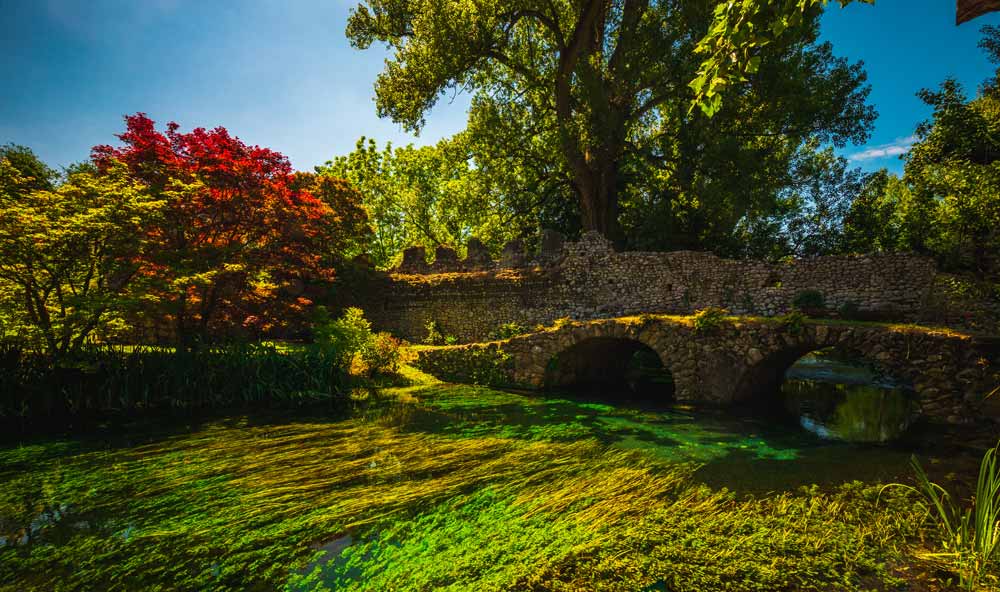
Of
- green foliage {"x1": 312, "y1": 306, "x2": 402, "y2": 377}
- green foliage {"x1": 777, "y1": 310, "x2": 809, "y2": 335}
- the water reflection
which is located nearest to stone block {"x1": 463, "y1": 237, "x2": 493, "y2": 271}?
green foliage {"x1": 312, "y1": 306, "x2": 402, "y2": 377}

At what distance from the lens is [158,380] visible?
915cm

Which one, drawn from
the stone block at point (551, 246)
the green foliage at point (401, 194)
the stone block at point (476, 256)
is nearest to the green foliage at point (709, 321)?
the stone block at point (551, 246)

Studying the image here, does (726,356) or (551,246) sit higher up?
(551,246)

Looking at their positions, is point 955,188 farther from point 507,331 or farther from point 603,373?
point 507,331

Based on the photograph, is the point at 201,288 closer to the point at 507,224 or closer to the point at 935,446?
the point at 507,224

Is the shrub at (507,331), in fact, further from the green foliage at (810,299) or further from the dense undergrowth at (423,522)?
the dense undergrowth at (423,522)

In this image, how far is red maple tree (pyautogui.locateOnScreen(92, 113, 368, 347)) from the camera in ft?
32.0

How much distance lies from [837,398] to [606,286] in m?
7.67

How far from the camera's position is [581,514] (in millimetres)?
4238

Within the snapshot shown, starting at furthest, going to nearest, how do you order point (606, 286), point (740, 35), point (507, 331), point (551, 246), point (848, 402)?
1. point (551, 246)
2. point (507, 331)
3. point (606, 286)
4. point (848, 402)
5. point (740, 35)

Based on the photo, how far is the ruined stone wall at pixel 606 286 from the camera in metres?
12.6

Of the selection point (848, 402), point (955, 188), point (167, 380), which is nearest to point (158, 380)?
point (167, 380)

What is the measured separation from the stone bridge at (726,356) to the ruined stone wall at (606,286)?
285 cm

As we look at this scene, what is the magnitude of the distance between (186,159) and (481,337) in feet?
36.5
